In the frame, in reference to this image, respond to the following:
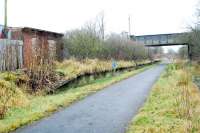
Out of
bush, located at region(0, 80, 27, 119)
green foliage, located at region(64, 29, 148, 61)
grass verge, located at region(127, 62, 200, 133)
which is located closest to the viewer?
grass verge, located at region(127, 62, 200, 133)

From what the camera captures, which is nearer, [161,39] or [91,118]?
[91,118]

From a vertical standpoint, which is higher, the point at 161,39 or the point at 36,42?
the point at 161,39

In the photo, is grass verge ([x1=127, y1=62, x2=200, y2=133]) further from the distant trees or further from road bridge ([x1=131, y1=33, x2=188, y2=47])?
road bridge ([x1=131, y1=33, x2=188, y2=47])

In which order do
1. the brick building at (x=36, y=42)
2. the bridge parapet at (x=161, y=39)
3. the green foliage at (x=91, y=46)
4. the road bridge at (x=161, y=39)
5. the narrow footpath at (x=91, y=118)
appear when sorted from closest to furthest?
1. the narrow footpath at (x=91, y=118)
2. the brick building at (x=36, y=42)
3. the green foliage at (x=91, y=46)
4. the road bridge at (x=161, y=39)
5. the bridge parapet at (x=161, y=39)

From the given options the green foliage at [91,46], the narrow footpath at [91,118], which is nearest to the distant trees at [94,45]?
the green foliage at [91,46]

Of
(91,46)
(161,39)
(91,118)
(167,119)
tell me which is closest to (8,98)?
(91,118)

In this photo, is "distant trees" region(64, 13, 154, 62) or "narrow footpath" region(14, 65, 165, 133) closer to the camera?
"narrow footpath" region(14, 65, 165, 133)

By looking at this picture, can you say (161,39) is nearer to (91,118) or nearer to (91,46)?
(91,46)

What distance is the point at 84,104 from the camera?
13.8 m

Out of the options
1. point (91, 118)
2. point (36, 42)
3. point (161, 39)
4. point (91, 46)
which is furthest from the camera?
point (161, 39)

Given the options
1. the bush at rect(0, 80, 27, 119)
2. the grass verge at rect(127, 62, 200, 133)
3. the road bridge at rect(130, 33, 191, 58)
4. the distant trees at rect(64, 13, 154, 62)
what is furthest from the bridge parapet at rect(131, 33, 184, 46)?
the grass verge at rect(127, 62, 200, 133)

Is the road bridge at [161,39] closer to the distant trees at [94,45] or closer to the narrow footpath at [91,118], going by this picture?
the distant trees at [94,45]

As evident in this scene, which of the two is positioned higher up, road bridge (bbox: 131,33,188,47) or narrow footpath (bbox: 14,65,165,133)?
road bridge (bbox: 131,33,188,47)

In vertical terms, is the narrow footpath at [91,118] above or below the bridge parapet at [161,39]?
below
